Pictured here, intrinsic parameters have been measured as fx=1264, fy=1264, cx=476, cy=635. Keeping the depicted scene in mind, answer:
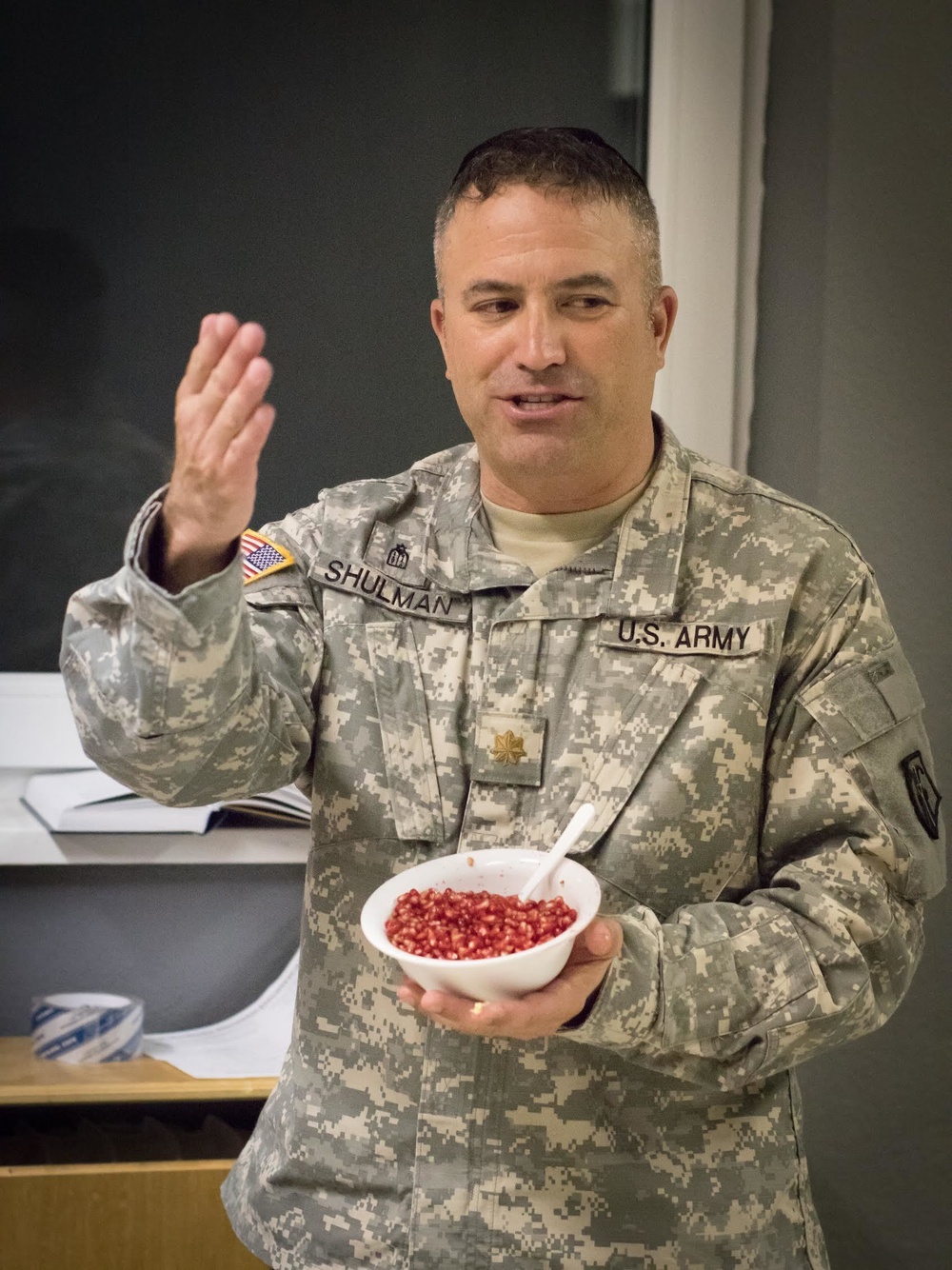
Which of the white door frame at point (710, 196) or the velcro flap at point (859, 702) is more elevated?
the white door frame at point (710, 196)

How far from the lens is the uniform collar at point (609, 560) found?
1203 mm

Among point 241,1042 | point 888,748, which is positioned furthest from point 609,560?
point 241,1042

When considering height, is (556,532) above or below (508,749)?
above

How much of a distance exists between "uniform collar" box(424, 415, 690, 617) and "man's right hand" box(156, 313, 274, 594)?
0.34 m

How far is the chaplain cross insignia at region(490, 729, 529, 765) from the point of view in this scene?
1181mm

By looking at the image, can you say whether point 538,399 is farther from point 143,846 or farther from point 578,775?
point 143,846

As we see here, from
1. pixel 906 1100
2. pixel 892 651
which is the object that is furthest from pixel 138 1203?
pixel 892 651

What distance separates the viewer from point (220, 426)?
3.04 ft

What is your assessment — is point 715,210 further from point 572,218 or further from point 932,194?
point 572,218

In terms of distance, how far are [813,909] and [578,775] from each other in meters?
0.24

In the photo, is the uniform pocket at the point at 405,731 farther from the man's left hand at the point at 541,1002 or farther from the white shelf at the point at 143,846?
the white shelf at the point at 143,846

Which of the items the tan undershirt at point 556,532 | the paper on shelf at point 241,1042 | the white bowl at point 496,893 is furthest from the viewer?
the paper on shelf at point 241,1042

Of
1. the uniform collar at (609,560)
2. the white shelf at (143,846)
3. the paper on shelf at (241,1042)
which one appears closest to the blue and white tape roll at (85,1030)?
the paper on shelf at (241,1042)

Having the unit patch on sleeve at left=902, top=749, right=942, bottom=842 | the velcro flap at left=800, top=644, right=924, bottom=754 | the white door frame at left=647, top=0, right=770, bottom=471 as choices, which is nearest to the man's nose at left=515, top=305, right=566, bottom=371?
the velcro flap at left=800, top=644, right=924, bottom=754
